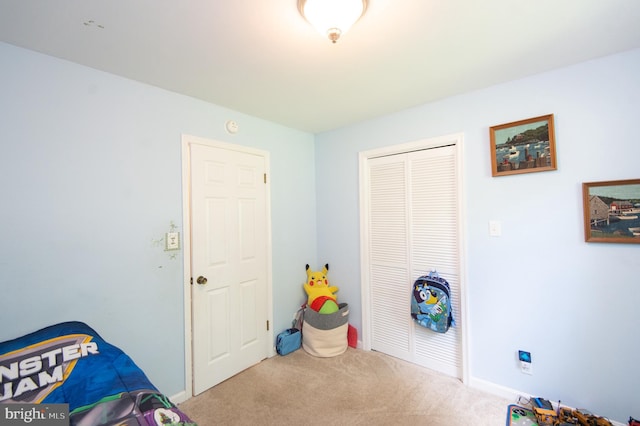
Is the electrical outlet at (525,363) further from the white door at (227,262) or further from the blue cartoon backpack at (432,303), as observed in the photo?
the white door at (227,262)

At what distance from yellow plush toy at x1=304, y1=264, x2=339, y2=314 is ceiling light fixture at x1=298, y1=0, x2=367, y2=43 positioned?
2.33 meters

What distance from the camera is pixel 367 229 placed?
2859 millimetres

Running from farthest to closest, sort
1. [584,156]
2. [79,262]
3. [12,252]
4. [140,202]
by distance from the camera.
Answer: [140,202]
[584,156]
[79,262]
[12,252]

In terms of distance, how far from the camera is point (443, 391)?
2158 millimetres

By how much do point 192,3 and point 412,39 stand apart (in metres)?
1.13

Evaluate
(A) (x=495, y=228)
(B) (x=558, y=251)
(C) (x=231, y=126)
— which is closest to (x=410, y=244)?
(A) (x=495, y=228)

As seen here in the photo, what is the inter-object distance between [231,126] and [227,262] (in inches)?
47.9

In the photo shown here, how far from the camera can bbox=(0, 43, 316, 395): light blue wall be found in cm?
150

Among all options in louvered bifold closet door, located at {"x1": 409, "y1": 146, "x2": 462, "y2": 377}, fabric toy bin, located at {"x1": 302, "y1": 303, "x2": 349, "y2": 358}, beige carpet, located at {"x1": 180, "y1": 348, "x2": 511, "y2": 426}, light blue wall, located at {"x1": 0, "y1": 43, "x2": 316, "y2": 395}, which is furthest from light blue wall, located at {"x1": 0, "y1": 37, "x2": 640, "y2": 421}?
fabric toy bin, located at {"x1": 302, "y1": 303, "x2": 349, "y2": 358}

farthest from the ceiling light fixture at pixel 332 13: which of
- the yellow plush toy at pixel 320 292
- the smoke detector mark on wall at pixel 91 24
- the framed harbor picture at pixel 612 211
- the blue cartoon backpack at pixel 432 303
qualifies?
the yellow plush toy at pixel 320 292

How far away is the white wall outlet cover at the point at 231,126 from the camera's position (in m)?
2.44

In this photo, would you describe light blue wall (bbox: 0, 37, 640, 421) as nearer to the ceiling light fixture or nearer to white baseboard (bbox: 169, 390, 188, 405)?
white baseboard (bbox: 169, 390, 188, 405)

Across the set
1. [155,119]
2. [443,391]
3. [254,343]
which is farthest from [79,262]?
[443,391]

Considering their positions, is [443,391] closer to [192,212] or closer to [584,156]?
Answer: [584,156]
